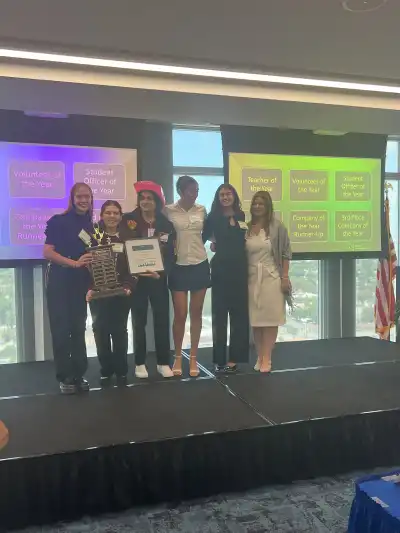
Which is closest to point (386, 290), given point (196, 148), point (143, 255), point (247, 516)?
point (196, 148)

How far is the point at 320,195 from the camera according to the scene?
5258mm

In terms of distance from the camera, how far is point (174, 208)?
3.79 meters

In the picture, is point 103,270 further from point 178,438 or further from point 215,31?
point 215,31

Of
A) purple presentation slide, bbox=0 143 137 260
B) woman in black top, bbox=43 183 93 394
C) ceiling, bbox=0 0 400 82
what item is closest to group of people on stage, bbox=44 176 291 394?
woman in black top, bbox=43 183 93 394

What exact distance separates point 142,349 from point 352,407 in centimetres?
161

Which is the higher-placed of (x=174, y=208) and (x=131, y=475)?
(x=174, y=208)

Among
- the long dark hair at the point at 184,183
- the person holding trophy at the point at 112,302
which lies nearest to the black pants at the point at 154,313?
the person holding trophy at the point at 112,302

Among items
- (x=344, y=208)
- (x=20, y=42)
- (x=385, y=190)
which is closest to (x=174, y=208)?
(x=20, y=42)

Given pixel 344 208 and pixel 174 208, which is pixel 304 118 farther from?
pixel 174 208

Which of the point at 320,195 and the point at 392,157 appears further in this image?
the point at 392,157

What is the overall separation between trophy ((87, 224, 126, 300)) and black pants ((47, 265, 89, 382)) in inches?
3.5

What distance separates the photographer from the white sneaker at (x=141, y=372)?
3845 mm

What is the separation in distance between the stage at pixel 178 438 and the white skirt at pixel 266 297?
1.48ft

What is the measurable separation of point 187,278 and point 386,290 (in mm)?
2774
